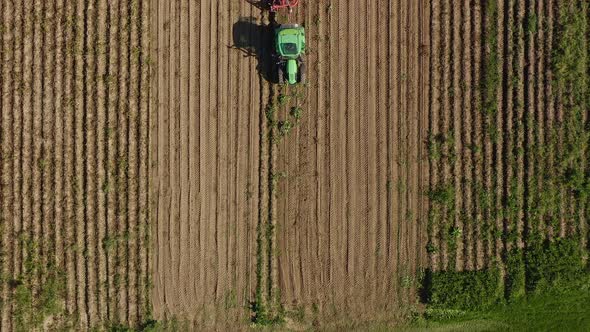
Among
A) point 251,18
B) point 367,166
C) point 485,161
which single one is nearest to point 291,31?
point 251,18

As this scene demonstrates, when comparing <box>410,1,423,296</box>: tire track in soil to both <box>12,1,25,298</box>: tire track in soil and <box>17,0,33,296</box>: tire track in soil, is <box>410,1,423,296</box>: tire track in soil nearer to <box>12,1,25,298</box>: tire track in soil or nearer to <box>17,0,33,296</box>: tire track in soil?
<box>17,0,33,296</box>: tire track in soil

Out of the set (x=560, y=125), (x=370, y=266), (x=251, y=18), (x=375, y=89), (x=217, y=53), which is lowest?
(x=370, y=266)

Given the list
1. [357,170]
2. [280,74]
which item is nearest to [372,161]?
[357,170]

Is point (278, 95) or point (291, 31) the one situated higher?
point (291, 31)

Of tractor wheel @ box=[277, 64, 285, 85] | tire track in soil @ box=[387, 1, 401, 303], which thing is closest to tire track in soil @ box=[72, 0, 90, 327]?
tractor wheel @ box=[277, 64, 285, 85]

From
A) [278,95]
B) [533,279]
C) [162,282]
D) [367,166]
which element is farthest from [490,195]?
[162,282]

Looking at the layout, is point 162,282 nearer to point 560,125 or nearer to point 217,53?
point 217,53
